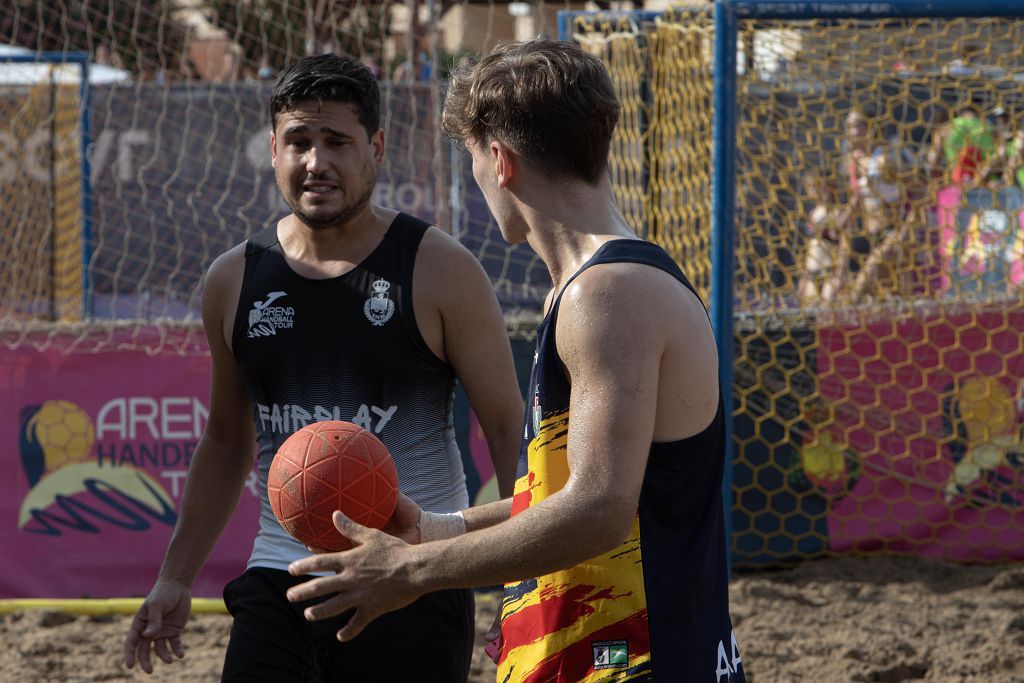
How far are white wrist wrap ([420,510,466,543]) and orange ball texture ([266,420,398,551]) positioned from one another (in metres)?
0.12

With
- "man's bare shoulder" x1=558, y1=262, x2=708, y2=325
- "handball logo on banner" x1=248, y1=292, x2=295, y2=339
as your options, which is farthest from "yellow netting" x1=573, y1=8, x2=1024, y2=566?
"man's bare shoulder" x1=558, y1=262, x2=708, y2=325

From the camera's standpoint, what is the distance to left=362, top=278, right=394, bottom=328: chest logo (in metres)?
2.84

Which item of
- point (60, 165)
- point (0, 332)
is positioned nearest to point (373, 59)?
point (60, 165)

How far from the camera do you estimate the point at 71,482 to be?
5.55 metres

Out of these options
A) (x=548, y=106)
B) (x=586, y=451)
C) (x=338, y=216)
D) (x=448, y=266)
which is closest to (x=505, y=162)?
(x=548, y=106)

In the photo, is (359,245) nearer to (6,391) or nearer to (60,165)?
(6,391)

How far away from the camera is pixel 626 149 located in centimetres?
613

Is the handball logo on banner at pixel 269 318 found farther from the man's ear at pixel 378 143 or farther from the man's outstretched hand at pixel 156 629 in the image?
the man's outstretched hand at pixel 156 629

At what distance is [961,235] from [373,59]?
5465 millimetres

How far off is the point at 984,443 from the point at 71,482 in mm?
4287

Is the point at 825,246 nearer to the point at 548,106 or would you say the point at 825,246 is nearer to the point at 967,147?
the point at 967,147

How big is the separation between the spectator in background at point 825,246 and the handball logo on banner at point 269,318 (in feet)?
12.5

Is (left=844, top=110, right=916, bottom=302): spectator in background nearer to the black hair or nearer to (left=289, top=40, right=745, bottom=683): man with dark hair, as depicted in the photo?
the black hair

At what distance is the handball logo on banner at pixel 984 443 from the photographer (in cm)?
560
